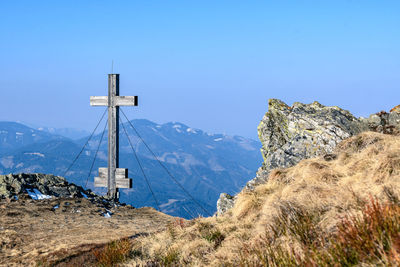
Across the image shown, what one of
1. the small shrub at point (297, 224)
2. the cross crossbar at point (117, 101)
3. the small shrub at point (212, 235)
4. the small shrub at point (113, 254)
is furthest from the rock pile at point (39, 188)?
the small shrub at point (297, 224)

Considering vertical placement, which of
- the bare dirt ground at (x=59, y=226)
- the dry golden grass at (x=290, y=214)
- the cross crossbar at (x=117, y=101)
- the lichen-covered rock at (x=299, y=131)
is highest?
the cross crossbar at (x=117, y=101)

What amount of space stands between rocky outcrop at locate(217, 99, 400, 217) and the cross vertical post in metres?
6.40

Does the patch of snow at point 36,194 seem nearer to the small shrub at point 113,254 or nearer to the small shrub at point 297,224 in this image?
the small shrub at point 113,254

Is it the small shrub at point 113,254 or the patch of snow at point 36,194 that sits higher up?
the small shrub at point 113,254

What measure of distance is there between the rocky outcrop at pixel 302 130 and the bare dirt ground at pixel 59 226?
3.25 meters

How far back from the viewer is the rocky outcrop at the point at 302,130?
1209cm

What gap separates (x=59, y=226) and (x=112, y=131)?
20.0 ft

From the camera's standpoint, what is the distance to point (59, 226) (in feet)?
38.9

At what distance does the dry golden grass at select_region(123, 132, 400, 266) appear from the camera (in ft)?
19.9

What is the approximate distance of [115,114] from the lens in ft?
56.0

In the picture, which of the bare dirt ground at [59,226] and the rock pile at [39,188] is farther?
the rock pile at [39,188]

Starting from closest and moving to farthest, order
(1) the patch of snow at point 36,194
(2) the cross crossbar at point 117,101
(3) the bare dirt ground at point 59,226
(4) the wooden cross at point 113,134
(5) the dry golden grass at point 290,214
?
(5) the dry golden grass at point 290,214
(3) the bare dirt ground at point 59,226
(1) the patch of snow at point 36,194
(2) the cross crossbar at point 117,101
(4) the wooden cross at point 113,134

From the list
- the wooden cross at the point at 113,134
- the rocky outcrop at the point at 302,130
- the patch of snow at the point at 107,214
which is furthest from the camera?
the wooden cross at the point at 113,134

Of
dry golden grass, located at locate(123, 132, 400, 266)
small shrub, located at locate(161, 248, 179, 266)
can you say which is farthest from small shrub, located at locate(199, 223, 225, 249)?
small shrub, located at locate(161, 248, 179, 266)
